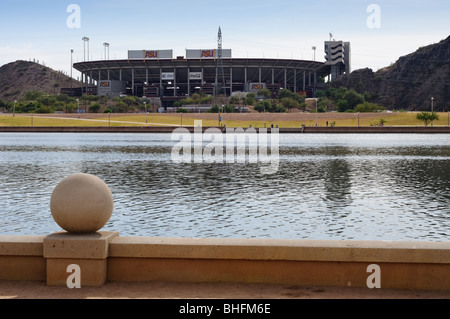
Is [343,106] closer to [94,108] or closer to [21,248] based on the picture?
[94,108]

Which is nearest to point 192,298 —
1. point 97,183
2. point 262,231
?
point 97,183

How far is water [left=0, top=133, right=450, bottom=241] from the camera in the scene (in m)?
19.2

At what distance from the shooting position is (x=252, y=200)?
25.7 metres

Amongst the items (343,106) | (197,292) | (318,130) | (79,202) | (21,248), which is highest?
(343,106)

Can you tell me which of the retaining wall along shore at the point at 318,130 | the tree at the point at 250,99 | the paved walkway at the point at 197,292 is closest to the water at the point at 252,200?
the paved walkway at the point at 197,292

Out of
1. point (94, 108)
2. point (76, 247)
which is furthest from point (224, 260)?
point (94, 108)

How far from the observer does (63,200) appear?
8.14m

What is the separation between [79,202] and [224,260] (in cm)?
220

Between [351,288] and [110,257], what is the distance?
3.50 m

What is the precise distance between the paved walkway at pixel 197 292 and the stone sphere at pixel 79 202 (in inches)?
37.8

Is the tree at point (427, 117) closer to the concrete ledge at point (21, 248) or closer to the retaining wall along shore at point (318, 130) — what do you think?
the retaining wall along shore at point (318, 130)

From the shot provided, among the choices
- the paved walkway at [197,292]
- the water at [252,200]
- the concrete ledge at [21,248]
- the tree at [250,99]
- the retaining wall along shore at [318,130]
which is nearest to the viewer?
the paved walkway at [197,292]

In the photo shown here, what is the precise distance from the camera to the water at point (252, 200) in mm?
19219

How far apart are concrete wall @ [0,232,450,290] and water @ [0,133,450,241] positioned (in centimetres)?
931
